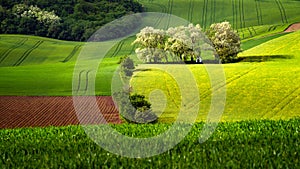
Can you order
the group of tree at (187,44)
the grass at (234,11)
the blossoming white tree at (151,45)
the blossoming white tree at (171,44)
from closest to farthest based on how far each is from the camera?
the blossoming white tree at (171,44)
the group of tree at (187,44)
the blossoming white tree at (151,45)
the grass at (234,11)

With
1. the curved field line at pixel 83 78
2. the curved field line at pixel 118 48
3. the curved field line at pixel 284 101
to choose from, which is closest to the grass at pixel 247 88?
the curved field line at pixel 284 101

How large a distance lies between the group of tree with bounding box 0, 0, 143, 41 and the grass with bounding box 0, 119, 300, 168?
99863mm

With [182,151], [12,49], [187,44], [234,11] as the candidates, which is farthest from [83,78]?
[234,11]

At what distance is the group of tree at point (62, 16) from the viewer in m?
127

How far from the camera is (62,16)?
142 meters

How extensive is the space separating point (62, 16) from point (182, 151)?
134m

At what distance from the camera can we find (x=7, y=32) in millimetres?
123062

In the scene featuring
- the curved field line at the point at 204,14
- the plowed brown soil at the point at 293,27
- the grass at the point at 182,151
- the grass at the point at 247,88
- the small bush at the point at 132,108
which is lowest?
the curved field line at the point at 204,14

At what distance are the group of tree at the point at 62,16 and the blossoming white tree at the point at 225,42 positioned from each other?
151ft

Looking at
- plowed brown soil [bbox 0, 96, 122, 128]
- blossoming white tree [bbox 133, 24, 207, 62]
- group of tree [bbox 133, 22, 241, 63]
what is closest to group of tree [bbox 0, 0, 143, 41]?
blossoming white tree [bbox 133, 24, 207, 62]

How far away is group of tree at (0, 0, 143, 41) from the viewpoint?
12719 centimetres

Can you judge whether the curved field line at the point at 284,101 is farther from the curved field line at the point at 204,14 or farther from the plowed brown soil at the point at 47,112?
the curved field line at the point at 204,14

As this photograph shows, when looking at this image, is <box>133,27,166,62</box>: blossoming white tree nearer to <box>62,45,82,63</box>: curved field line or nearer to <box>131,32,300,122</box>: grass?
<box>131,32,300,122</box>: grass

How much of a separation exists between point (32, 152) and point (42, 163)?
71.3 inches
